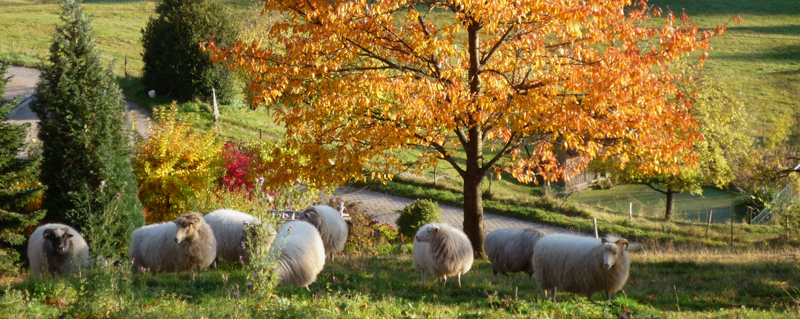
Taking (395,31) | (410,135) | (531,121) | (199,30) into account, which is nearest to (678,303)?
(531,121)

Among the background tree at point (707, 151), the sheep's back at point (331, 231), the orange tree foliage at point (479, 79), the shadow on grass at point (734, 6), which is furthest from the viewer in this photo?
the shadow on grass at point (734, 6)

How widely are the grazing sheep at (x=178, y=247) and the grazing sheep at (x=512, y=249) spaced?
17.6 feet

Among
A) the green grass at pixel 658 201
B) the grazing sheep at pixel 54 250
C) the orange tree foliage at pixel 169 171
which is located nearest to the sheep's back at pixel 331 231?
the grazing sheep at pixel 54 250

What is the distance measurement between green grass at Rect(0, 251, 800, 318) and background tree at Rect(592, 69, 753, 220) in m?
15.8

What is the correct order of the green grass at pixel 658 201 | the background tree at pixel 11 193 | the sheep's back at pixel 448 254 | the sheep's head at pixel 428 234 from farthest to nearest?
the green grass at pixel 658 201 < the background tree at pixel 11 193 < the sheep's head at pixel 428 234 < the sheep's back at pixel 448 254

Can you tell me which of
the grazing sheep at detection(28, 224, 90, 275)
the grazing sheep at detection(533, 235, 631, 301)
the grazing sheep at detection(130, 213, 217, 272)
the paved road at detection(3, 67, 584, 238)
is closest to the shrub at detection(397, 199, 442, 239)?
the paved road at detection(3, 67, 584, 238)

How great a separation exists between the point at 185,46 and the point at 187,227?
22.4m

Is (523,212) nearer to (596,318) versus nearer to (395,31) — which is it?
(395,31)

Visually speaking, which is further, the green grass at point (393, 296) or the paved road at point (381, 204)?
the paved road at point (381, 204)

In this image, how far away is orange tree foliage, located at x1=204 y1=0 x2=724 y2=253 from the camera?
1091 centimetres

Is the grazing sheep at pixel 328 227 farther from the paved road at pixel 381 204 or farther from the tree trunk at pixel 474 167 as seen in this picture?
the paved road at pixel 381 204

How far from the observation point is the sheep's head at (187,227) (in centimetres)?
982

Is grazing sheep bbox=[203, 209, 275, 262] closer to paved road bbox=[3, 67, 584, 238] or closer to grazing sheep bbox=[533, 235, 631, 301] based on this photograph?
grazing sheep bbox=[533, 235, 631, 301]

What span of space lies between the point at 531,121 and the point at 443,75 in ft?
6.12
